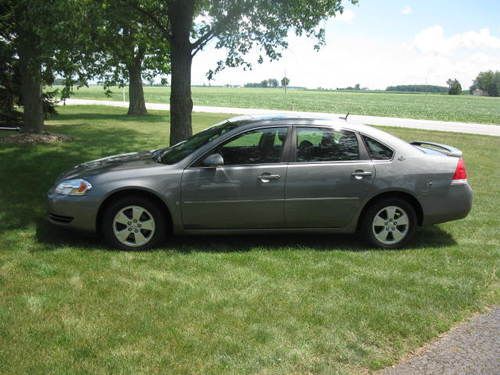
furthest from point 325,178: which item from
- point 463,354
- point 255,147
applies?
point 463,354

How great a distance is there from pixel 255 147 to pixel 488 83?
459 ft

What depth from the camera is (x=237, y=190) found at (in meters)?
5.67

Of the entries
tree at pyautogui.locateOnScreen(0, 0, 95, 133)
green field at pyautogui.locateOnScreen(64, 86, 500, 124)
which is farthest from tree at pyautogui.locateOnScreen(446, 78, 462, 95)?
tree at pyautogui.locateOnScreen(0, 0, 95, 133)

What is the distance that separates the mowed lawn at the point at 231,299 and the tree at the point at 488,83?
13547 cm

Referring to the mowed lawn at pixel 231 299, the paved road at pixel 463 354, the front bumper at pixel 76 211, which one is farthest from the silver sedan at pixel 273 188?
the paved road at pixel 463 354

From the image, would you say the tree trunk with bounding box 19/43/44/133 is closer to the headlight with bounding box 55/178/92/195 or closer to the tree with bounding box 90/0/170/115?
the tree with bounding box 90/0/170/115

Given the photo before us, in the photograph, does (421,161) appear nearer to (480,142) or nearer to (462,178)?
(462,178)

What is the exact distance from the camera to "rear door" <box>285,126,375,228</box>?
577 cm

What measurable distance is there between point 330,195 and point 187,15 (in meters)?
5.36

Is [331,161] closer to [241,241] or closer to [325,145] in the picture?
[325,145]

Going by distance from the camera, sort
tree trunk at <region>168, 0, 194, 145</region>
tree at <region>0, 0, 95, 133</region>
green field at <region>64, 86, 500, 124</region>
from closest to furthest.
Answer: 1. tree at <region>0, 0, 95, 133</region>
2. tree trunk at <region>168, 0, 194, 145</region>
3. green field at <region>64, 86, 500, 124</region>

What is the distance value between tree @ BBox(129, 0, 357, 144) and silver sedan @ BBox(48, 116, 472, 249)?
3.85m

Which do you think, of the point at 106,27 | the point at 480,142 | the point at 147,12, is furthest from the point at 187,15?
the point at 480,142

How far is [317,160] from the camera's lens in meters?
5.88
